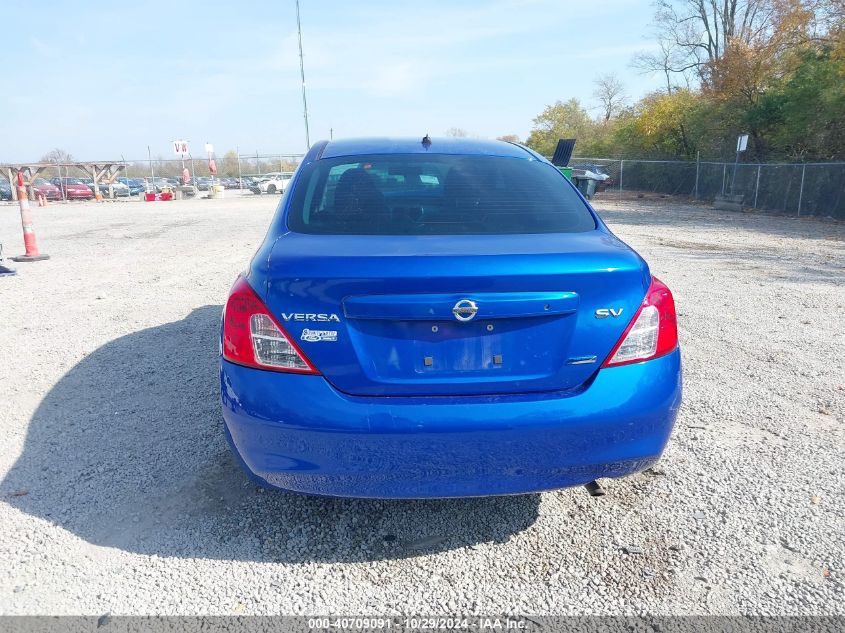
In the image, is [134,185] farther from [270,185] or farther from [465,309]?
[465,309]

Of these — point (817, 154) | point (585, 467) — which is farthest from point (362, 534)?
point (817, 154)

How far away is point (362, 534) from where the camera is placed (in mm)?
2727

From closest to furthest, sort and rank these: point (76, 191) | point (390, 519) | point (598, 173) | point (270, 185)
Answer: point (390, 519) < point (598, 173) < point (76, 191) < point (270, 185)

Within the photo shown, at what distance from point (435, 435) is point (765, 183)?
22.8m

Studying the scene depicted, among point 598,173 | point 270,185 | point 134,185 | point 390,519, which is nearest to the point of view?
point 390,519

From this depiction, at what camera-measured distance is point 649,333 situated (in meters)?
2.40

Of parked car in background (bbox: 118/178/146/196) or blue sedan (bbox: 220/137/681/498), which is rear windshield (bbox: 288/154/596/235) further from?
parked car in background (bbox: 118/178/146/196)

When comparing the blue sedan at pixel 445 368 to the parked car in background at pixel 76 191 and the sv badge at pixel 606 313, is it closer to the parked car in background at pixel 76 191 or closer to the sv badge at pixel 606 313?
the sv badge at pixel 606 313

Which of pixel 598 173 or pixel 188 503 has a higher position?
pixel 598 173

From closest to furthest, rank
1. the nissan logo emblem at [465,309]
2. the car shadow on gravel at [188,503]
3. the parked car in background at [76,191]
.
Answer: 1. the nissan logo emblem at [465,309]
2. the car shadow on gravel at [188,503]
3. the parked car in background at [76,191]

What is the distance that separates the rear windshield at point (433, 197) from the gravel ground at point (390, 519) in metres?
1.32

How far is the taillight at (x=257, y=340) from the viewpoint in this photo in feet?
7.42

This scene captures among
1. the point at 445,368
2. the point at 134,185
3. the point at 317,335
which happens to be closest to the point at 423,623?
the point at 445,368

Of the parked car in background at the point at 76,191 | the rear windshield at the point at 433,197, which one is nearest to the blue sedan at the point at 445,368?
the rear windshield at the point at 433,197
